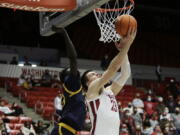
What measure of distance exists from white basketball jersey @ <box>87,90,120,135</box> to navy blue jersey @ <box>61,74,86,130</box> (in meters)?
0.15

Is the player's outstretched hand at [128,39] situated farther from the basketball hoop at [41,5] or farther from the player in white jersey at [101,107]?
the basketball hoop at [41,5]

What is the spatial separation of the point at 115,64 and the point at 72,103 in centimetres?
54

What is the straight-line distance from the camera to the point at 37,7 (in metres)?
5.59

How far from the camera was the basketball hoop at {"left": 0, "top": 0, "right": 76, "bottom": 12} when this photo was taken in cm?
542

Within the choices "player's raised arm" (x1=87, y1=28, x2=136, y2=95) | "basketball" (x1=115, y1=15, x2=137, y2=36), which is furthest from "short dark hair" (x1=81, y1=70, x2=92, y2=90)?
"basketball" (x1=115, y1=15, x2=137, y2=36)

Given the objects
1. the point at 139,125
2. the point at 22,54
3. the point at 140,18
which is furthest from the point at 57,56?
the point at 139,125

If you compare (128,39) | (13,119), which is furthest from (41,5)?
(13,119)

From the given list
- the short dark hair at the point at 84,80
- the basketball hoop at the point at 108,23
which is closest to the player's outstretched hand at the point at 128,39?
the short dark hair at the point at 84,80

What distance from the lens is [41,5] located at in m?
5.55

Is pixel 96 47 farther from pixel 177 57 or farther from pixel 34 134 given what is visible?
pixel 34 134

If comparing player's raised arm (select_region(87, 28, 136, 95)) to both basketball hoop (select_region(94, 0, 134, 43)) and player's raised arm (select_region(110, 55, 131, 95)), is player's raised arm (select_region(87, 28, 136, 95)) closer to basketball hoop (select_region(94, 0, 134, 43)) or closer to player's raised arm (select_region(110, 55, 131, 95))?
player's raised arm (select_region(110, 55, 131, 95))

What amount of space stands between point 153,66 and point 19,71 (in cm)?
771

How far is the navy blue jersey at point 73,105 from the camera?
12.3ft

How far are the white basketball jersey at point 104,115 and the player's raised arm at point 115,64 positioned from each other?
121 mm
